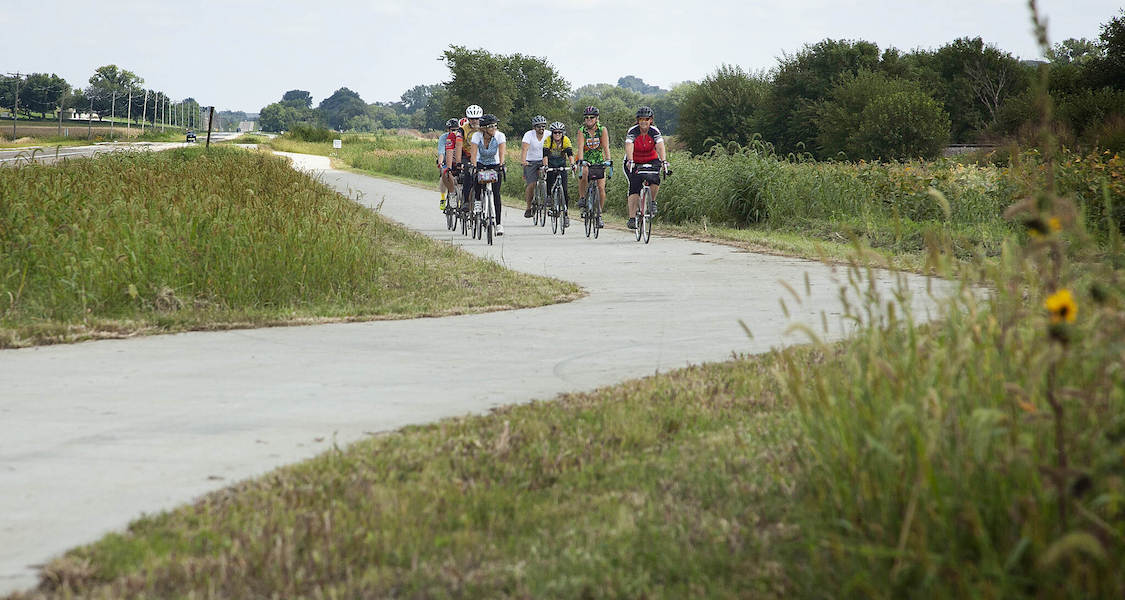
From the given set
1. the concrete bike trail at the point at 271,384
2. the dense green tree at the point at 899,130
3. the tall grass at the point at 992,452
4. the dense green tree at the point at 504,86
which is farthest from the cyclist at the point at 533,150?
the dense green tree at the point at 504,86

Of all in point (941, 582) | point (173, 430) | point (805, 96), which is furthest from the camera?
point (805, 96)

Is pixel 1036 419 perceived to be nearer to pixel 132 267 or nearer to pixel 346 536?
pixel 346 536

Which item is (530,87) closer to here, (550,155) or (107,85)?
(550,155)

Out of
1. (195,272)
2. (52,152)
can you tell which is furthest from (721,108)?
(195,272)

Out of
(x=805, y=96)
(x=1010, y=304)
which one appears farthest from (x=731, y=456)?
(x=805, y=96)

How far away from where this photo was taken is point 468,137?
19.0 m

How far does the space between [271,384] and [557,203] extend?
43.0ft

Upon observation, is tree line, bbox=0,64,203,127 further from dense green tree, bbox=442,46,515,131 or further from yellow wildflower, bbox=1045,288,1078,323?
yellow wildflower, bbox=1045,288,1078,323

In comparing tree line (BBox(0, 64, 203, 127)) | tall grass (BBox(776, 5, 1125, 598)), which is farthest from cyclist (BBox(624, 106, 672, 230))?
tree line (BBox(0, 64, 203, 127))

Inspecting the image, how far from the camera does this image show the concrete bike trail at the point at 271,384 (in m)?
4.50

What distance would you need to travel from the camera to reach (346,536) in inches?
152

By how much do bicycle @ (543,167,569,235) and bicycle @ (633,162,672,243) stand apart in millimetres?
2078

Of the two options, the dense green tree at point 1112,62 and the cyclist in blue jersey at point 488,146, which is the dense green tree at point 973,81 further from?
the cyclist in blue jersey at point 488,146

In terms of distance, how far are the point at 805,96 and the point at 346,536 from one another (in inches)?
2230
